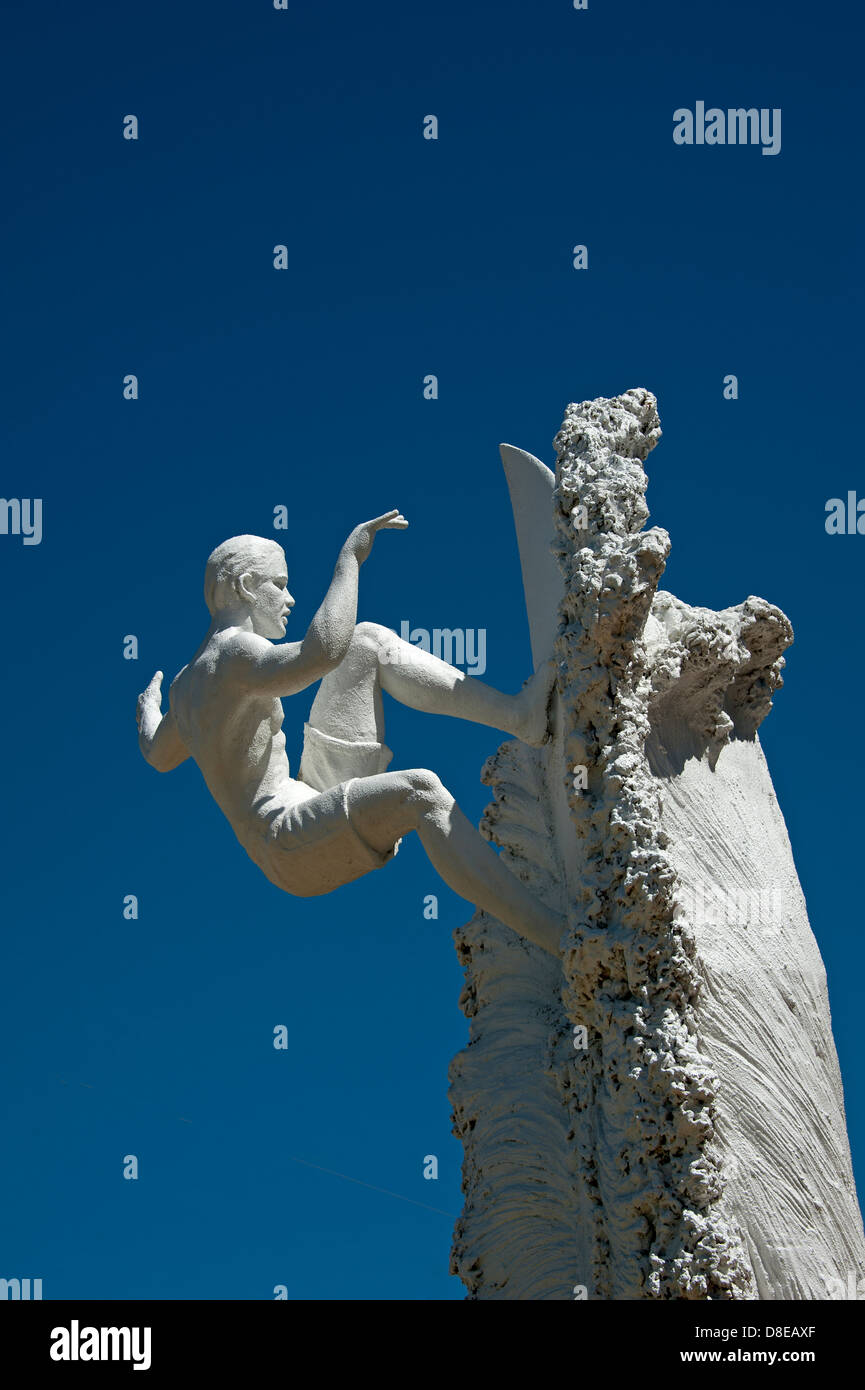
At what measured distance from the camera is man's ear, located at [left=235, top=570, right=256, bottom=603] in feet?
39.6

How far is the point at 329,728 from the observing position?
12.2 m

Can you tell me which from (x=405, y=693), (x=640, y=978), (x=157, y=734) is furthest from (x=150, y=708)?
→ (x=640, y=978)

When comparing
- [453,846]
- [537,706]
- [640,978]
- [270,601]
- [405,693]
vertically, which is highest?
[270,601]

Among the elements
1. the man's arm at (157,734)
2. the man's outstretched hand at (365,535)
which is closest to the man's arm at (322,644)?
the man's outstretched hand at (365,535)

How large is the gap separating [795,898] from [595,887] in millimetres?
1571

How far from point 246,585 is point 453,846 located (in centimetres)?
196

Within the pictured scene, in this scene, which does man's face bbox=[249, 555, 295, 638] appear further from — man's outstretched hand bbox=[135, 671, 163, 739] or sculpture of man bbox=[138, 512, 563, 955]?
man's outstretched hand bbox=[135, 671, 163, 739]

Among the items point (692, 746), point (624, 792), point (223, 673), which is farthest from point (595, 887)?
point (223, 673)

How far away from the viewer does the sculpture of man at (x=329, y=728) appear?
11.3 metres

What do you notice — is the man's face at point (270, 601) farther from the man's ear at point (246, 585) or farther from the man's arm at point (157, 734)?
the man's arm at point (157, 734)

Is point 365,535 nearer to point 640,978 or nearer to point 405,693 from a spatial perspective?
point 405,693

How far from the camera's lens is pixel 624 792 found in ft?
35.4

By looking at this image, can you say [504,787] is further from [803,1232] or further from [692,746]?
[803,1232]

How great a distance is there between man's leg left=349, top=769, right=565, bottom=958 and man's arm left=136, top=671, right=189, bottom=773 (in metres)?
1.52
